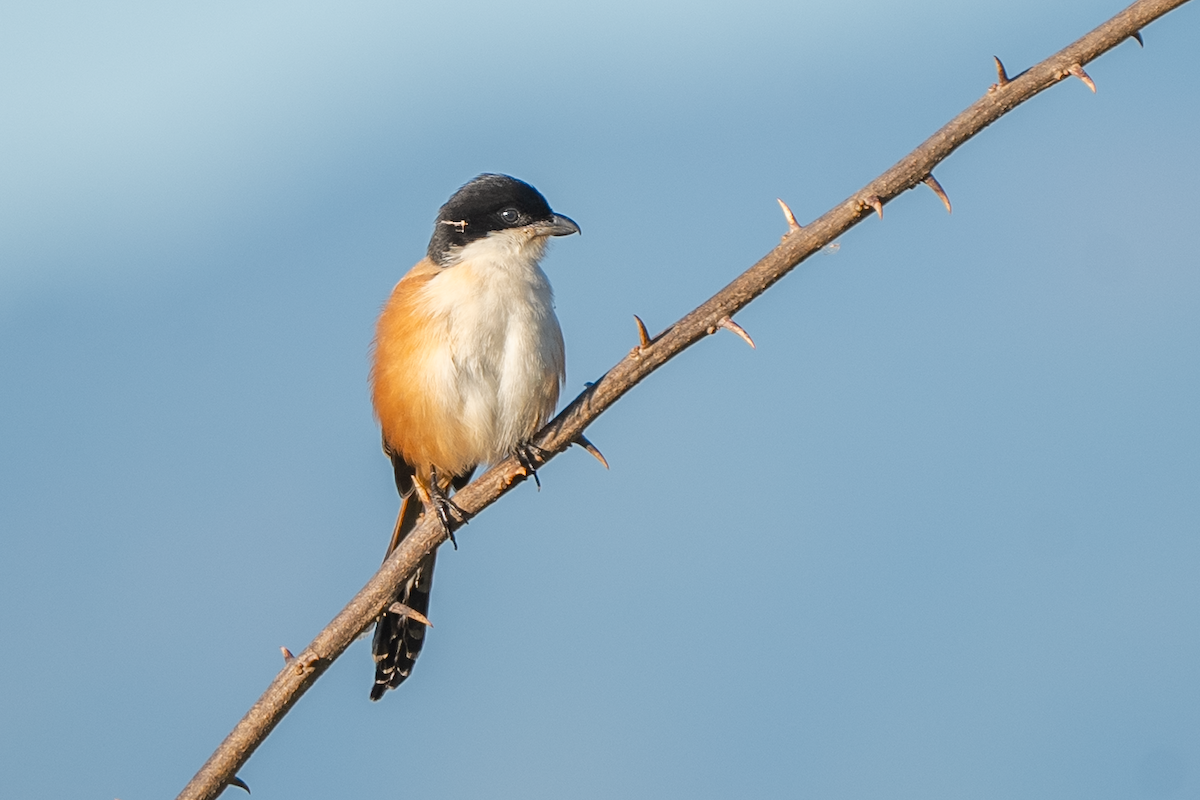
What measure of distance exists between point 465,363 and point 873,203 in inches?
120

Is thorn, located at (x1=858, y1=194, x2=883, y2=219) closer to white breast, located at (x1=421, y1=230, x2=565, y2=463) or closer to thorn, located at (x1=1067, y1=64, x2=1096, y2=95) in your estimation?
thorn, located at (x1=1067, y1=64, x2=1096, y2=95)

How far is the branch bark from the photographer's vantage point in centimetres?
358

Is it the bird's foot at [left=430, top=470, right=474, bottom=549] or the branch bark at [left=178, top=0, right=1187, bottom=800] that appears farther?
the bird's foot at [left=430, top=470, right=474, bottom=549]

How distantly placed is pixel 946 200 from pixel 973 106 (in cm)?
29

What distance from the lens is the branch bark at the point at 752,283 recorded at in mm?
3578

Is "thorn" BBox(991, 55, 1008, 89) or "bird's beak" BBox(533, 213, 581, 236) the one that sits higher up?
"bird's beak" BBox(533, 213, 581, 236)

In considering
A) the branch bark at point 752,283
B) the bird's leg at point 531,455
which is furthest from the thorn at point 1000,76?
the bird's leg at point 531,455

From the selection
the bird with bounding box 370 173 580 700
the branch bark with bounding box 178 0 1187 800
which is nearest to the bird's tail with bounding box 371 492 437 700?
the bird with bounding box 370 173 580 700

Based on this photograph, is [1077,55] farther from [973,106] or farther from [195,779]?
[195,779]

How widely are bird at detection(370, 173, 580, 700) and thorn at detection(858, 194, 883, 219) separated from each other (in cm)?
275

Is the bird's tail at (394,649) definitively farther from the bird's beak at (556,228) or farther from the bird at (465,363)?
the bird's beak at (556,228)

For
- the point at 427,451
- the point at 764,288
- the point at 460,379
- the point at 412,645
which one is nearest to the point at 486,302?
the point at 460,379

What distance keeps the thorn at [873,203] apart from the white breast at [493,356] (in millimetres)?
2835

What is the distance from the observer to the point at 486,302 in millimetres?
6332
